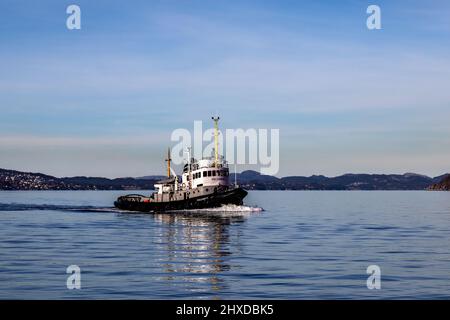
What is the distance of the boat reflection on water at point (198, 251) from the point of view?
3472 cm

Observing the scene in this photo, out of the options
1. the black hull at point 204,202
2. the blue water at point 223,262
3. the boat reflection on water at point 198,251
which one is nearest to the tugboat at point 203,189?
the black hull at point 204,202

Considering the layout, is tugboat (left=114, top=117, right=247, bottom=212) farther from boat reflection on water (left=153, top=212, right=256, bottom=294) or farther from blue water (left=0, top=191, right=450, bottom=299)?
blue water (left=0, top=191, right=450, bottom=299)

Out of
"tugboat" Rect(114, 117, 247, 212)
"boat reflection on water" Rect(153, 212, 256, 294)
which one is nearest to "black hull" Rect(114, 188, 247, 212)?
"tugboat" Rect(114, 117, 247, 212)

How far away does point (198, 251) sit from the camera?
51594 mm

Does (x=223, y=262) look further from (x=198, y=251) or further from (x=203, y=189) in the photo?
(x=203, y=189)

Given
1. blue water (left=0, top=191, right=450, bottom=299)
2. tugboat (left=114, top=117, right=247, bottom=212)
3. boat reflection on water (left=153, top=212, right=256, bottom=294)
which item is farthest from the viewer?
tugboat (left=114, top=117, right=247, bottom=212)

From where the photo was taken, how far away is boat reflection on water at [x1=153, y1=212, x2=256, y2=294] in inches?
1367

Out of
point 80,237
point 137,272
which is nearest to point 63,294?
point 137,272

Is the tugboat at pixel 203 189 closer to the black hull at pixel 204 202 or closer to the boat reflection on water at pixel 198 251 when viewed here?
the black hull at pixel 204 202

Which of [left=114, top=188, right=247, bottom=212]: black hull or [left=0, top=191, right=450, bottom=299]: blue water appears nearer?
[left=0, top=191, right=450, bottom=299]: blue water

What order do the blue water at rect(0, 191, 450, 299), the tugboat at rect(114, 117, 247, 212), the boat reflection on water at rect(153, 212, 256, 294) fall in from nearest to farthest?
the blue water at rect(0, 191, 450, 299) → the boat reflection on water at rect(153, 212, 256, 294) → the tugboat at rect(114, 117, 247, 212)

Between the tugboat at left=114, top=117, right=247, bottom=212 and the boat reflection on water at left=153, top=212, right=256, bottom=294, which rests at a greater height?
the tugboat at left=114, top=117, right=247, bottom=212
